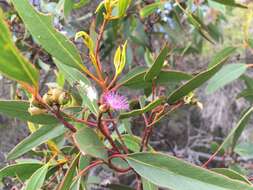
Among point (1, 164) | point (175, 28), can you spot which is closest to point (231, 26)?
point (175, 28)

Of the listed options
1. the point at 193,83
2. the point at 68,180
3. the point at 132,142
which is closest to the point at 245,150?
the point at 132,142

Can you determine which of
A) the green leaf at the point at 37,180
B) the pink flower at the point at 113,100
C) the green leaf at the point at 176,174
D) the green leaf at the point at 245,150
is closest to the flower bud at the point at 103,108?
the pink flower at the point at 113,100

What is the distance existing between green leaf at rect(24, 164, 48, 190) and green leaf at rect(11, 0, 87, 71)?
20 cm

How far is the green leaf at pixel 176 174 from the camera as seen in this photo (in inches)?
25.9

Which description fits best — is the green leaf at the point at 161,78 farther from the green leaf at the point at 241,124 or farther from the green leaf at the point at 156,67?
the green leaf at the point at 241,124

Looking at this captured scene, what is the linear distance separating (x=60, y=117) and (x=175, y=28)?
115 cm

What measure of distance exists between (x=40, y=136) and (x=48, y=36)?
19cm

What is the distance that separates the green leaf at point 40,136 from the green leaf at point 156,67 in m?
0.18

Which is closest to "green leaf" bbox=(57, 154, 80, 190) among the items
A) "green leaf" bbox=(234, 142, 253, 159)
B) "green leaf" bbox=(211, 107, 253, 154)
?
"green leaf" bbox=(211, 107, 253, 154)

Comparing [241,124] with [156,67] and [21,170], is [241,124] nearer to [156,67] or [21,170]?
[156,67]

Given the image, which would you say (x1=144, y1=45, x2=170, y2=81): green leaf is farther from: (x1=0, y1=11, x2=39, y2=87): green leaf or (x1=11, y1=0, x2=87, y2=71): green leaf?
(x1=0, y1=11, x2=39, y2=87): green leaf

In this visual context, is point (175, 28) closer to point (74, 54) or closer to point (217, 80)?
point (217, 80)

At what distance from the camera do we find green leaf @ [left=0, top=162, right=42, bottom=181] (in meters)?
0.90

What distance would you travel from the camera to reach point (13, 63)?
608 millimetres
